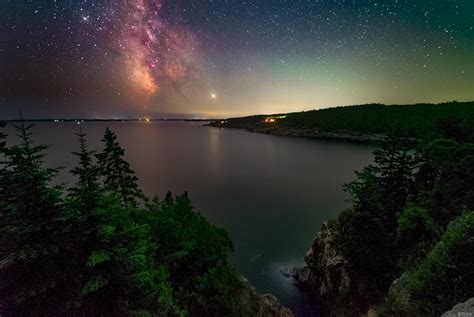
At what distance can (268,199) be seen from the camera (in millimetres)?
51156

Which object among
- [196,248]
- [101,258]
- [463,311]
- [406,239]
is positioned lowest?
[406,239]

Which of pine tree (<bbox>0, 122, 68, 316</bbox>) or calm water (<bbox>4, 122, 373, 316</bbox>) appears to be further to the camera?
calm water (<bbox>4, 122, 373, 316</bbox>)

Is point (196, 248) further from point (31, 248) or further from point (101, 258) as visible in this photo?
point (31, 248)

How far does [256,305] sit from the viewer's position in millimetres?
18172

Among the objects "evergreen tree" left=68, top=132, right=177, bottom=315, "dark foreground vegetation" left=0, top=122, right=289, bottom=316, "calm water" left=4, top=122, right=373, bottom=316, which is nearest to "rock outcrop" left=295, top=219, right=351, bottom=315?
"calm water" left=4, top=122, right=373, bottom=316

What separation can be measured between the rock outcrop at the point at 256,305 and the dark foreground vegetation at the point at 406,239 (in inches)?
230

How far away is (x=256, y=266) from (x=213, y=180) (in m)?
35.4

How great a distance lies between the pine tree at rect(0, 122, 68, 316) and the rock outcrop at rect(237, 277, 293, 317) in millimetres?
11335

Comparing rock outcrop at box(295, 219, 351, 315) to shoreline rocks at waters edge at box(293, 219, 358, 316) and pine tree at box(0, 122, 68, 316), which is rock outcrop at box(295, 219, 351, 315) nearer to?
shoreline rocks at waters edge at box(293, 219, 358, 316)

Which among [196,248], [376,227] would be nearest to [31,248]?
[196,248]

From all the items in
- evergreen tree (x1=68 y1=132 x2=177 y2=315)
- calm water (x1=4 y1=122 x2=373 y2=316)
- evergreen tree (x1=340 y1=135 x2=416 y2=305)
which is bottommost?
calm water (x1=4 y1=122 x2=373 y2=316)

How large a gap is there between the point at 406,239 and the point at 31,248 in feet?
69.5

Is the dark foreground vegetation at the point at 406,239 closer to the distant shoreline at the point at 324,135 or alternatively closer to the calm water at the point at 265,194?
the calm water at the point at 265,194

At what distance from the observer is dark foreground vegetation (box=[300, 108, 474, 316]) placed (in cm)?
944
